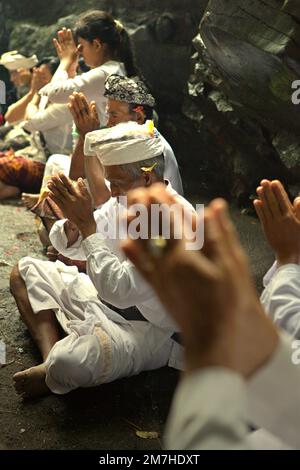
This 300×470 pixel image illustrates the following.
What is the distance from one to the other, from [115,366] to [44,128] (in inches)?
136

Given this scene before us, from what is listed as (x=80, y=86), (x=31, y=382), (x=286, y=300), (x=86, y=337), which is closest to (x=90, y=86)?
(x=80, y=86)

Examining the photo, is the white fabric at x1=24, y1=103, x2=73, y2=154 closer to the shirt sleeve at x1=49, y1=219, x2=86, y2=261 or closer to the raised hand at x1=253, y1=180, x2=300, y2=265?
the shirt sleeve at x1=49, y1=219, x2=86, y2=261

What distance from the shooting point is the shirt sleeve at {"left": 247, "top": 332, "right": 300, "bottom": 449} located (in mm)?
1146

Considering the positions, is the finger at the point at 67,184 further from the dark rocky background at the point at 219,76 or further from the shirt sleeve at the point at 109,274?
the dark rocky background at the point at 219,76

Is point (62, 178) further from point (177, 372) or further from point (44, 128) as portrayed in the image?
point (44, 128)

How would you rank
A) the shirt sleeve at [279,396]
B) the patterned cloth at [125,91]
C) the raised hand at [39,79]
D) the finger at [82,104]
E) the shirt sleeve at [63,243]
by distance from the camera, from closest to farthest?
the shirt sleeve at [279,396] → the shirt sleeve at [63,243] → the finger at [82,104] → the patterned cloth at [125,91] → the raised hand at [39,79]

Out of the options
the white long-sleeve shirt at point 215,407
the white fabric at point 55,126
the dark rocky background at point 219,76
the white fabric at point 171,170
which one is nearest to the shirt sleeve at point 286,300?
the white long-sleeve shirt at point 215,407

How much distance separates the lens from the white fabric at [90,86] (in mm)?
4473

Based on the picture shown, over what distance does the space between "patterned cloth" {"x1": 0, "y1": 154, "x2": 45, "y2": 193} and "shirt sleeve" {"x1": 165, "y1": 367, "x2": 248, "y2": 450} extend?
16.3 ft

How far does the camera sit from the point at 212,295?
1013 millimetres

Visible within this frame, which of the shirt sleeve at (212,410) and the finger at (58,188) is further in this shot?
the finger at (58,188)

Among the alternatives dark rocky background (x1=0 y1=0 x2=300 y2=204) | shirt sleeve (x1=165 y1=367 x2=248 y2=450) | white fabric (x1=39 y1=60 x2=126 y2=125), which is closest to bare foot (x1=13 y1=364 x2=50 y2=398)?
shirt sleeve (x1=165 y1=367 x2=248 y2=450)

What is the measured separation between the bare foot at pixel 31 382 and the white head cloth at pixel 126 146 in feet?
3.75

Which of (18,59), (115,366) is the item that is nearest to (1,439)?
(115,366)
